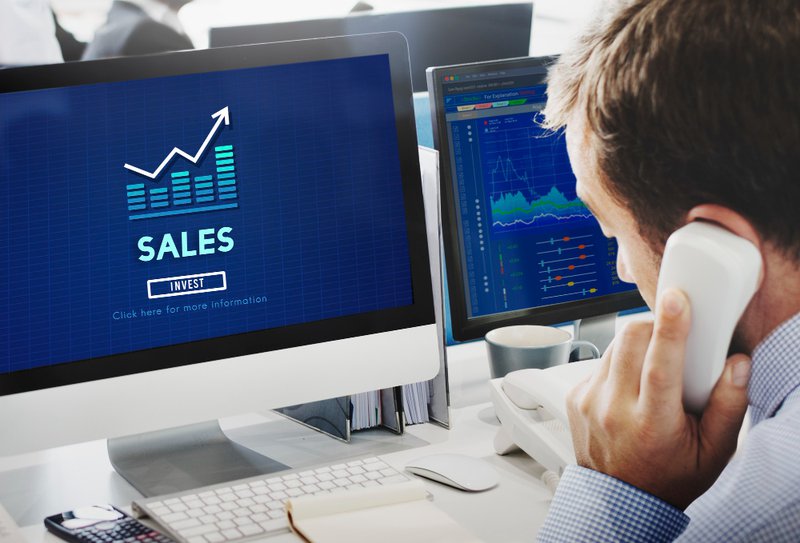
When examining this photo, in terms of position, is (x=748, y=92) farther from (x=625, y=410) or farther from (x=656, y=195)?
(x=625, y=410)

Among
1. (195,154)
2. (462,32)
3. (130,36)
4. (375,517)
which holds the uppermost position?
(130,36)

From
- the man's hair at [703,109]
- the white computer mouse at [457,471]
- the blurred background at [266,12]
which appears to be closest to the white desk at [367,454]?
the white computer mouse at [457,471]

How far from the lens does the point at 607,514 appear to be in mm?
809

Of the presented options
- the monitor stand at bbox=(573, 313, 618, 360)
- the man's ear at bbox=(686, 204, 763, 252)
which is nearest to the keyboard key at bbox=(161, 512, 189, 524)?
the man's ear at bbox=(686, 204, 763, 252)

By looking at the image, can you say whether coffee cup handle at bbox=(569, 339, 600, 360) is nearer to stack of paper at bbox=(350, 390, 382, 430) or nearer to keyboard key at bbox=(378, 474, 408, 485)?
stack of paper at bbox=(350, 390, 382, 430)

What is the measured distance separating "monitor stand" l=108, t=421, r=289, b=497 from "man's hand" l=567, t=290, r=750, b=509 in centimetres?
50

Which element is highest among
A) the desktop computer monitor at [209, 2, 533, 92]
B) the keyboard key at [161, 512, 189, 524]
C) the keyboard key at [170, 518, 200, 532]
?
the desktop computer monitor at [209, 2, 533, 92]

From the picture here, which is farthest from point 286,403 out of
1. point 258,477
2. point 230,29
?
point 230,29

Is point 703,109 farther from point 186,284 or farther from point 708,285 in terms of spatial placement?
point 186,284

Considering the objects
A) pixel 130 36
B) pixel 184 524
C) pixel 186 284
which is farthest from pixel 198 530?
pixel 130 36

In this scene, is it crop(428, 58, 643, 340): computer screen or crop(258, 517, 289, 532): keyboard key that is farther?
crop(428, 58, 643, 340): computer screen

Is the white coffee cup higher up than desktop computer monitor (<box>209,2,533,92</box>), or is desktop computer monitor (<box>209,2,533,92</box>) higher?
desktop computer monitor (<box>209,2,533,92</box>)

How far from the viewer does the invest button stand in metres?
1.06

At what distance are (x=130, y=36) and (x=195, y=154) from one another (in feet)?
4.96
